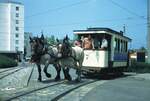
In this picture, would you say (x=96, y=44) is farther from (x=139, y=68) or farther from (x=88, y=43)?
(x=139, y=68)

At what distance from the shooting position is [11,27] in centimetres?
13712

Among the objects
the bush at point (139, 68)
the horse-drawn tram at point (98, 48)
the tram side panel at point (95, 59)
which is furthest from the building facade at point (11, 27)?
the tram side panel at point (95, 59)

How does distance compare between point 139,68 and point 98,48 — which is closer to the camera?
point 98,48

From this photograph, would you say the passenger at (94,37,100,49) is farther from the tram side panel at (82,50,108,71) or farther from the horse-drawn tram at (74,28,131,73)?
the tram side panel at (82,50,108,71)

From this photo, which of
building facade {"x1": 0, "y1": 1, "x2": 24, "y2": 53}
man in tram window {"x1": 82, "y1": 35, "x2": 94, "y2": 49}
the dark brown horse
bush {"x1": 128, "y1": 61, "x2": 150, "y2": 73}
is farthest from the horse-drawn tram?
building facade {"x1": 0, "y1": 1, "x2": 24, "y2": 53}

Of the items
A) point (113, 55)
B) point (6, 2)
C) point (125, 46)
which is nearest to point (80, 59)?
point (113, 55)

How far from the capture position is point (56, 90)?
641 inches

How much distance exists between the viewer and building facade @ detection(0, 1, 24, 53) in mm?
134625

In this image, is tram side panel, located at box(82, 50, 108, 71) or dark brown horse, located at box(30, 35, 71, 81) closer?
dark brown horse, located at box(30, 35, 71, 81)

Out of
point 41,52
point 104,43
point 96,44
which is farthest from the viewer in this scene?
point 96,44

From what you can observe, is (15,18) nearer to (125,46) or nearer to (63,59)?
(125,46)

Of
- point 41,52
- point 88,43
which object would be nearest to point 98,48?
point 88,43

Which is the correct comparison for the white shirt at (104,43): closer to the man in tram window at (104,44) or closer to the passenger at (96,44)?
the man in tram window at (104,44)

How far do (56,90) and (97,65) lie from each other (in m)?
8.19
